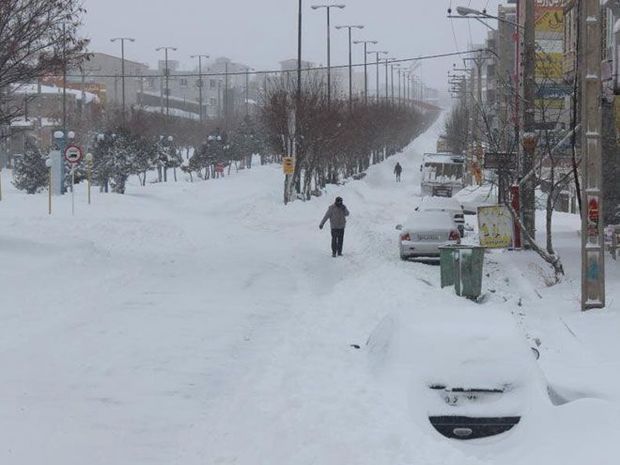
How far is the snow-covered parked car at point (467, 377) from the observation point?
8008 millimetres

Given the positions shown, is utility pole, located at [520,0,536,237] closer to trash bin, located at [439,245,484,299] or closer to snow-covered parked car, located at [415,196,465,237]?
snow-covered parked car, located at [415,196,465,237]

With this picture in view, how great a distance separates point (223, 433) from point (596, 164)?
8374 millimetres

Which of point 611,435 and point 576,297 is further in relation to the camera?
point 576,297

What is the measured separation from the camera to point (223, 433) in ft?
28.3

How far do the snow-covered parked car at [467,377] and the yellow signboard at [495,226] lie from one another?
41.5 ft

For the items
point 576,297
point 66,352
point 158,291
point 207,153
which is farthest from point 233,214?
point 207,153

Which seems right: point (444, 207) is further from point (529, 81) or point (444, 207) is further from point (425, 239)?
point (529, 81)

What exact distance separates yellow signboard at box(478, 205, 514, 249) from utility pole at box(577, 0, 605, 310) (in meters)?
6.24

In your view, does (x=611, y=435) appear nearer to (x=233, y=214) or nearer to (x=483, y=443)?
(x=483, y=443)

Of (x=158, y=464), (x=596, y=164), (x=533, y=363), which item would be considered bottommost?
(x=158, y=464)

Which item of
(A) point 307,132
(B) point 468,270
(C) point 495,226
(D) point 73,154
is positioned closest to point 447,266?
(B) point 468,270

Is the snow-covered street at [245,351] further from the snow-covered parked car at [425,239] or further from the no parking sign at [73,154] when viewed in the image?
the no parking sign at [73,154]

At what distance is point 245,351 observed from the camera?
12.7 metres

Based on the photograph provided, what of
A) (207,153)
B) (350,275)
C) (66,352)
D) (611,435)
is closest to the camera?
(611,435)
